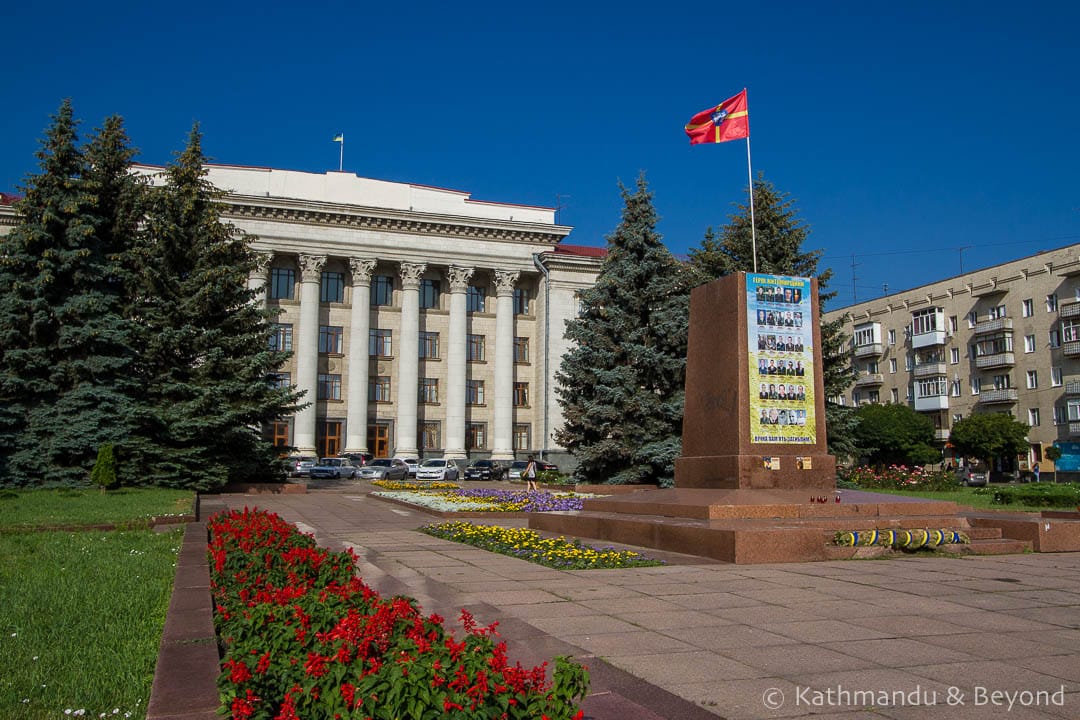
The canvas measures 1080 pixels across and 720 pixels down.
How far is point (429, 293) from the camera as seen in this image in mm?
49031

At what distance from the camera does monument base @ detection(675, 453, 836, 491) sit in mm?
11516

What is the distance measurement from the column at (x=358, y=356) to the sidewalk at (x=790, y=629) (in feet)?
115

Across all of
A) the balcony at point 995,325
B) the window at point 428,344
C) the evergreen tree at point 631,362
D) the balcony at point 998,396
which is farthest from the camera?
A: the balcony at point 995,325

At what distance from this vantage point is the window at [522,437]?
48.6 metres

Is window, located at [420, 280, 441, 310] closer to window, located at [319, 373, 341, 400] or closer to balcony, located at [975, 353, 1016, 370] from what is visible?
window, located at [319, 373, 341, 400]

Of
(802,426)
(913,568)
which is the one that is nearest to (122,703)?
(913,568)

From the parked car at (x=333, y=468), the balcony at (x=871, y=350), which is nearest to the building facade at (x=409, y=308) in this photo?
the parked car at (x=333, y=468)

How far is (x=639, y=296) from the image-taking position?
1037 inches

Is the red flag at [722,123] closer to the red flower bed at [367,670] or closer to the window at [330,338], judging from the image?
the red flower bed at [367,670]

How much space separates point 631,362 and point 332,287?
26.6 metres

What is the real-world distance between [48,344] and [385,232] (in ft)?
78.8

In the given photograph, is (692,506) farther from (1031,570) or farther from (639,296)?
(639,296)

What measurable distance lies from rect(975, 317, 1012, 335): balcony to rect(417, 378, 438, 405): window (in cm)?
3559

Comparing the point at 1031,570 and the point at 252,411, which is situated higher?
the point at 252,411
